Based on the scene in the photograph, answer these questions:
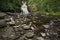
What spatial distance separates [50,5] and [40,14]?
1.07 metres

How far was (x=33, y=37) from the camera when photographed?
6.14 m

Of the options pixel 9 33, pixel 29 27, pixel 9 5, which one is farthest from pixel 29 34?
pixel 9 5

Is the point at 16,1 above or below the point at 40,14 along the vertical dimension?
above

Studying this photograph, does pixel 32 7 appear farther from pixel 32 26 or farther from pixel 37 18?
pixel 32 26

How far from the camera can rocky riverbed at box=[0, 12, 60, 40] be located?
615 cm

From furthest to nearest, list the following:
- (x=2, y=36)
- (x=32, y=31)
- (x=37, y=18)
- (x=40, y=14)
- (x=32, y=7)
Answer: (x=32, y=7) → (x=40, y=14) → (x=37, y=18) → (x=32, y=31) → (x=2, y=36)

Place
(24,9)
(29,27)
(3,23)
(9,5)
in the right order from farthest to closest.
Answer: (24,9) < (9,5) < (29,27) < (3,23)

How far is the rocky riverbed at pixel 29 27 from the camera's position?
20.2 ft

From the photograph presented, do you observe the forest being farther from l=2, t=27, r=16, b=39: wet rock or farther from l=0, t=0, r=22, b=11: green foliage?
l=2, t=27, r=16, b=39: wet rock

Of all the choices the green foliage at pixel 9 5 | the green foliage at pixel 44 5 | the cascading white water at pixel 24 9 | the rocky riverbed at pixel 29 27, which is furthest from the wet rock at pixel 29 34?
the green foliage at pixel 44 5

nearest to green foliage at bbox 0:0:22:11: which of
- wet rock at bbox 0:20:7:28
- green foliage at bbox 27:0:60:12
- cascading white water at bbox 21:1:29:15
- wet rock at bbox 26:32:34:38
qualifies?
cascading white water at bbox 21:1:29:15

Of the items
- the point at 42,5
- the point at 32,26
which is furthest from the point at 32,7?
the point at 32,26

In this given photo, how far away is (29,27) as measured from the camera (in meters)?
6.73

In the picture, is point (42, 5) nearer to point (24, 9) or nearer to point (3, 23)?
point (24, 9)
